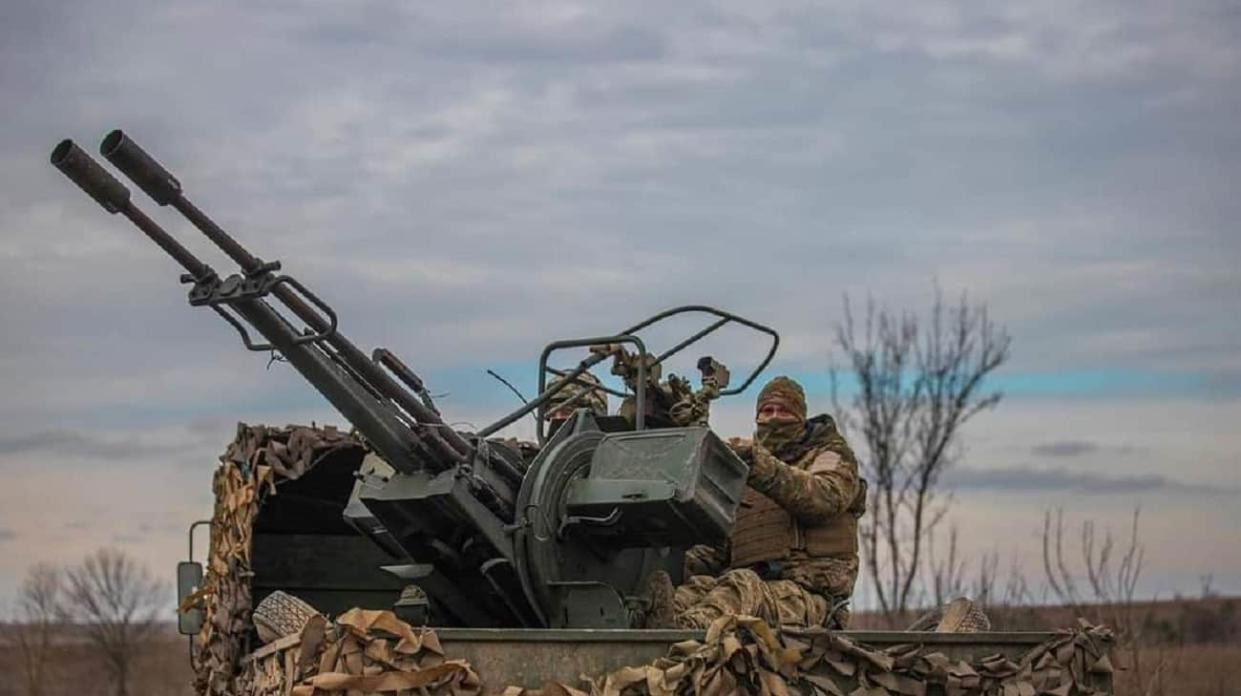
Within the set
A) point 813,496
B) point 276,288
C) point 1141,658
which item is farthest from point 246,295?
point 1141,658

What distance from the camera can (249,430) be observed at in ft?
35.4

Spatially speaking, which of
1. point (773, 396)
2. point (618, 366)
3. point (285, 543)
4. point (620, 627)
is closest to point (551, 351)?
point (618, 366)

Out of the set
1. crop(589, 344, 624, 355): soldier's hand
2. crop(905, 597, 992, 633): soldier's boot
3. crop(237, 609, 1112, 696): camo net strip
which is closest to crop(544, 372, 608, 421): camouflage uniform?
crop(589, 344, 624, 355): soldier's hand

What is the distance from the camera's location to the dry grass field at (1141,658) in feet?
52.0

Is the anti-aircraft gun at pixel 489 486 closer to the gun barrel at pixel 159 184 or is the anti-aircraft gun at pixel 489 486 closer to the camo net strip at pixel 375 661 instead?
the gun barrel at pixel 159 184

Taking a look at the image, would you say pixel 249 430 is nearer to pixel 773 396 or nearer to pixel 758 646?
pixel 773 396

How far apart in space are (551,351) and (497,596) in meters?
1.50

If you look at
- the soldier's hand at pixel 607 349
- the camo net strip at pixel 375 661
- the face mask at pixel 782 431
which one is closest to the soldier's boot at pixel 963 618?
the face mask at pixel 782 431

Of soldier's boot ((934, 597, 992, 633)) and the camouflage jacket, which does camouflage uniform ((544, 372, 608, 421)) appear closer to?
the camouflage jacket

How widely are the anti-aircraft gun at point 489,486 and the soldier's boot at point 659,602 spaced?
8 centimetres

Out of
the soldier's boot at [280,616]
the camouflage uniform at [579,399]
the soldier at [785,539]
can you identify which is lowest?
the soldier's boot at [280,616]

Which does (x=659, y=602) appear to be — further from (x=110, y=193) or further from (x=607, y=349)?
(x=110, y=193)

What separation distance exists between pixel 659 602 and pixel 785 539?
97 centimetres

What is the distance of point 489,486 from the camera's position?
852 cm
